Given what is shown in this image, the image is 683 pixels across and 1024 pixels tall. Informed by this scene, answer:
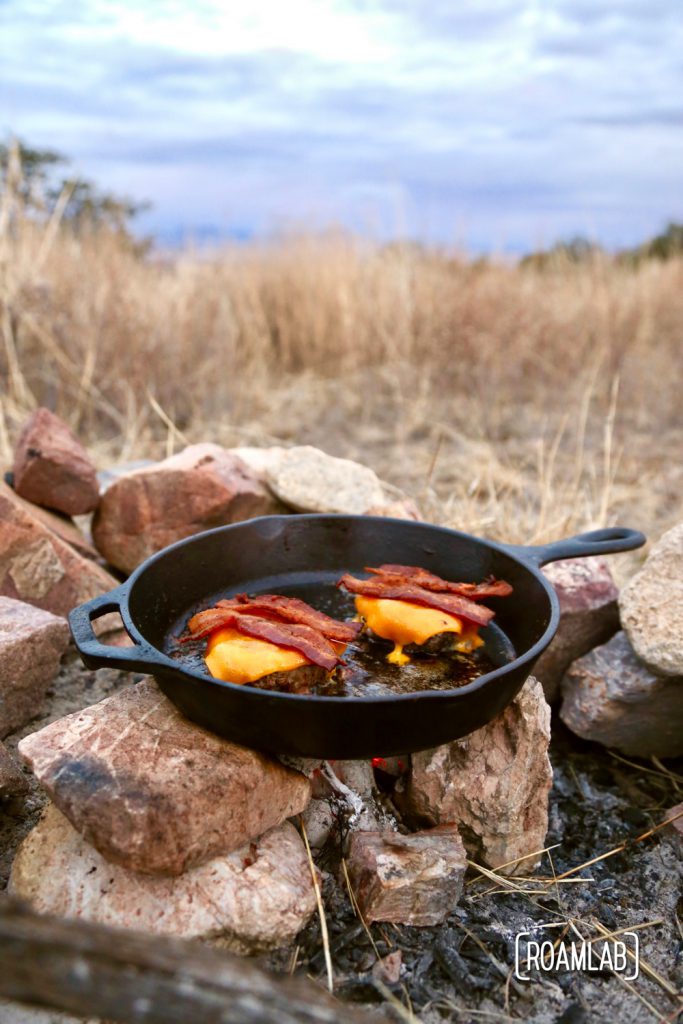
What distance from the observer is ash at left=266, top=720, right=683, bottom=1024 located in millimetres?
2072

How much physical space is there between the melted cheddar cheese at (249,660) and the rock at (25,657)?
2.79 ft

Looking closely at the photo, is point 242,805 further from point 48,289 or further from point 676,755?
point 48,289

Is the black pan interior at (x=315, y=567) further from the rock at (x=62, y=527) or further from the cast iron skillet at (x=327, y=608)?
the rock at (x=62, y=527)

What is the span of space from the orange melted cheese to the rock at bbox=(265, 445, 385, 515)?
1.23 meters

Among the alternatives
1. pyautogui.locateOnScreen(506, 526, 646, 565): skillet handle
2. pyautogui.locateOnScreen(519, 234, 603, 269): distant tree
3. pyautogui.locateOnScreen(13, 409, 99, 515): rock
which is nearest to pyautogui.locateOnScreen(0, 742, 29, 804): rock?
pyautogui.locateOnScreen(13, 409, 99, 515): rock

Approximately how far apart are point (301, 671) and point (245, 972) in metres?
1.05

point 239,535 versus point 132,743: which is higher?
point 239,535

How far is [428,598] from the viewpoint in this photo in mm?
2502

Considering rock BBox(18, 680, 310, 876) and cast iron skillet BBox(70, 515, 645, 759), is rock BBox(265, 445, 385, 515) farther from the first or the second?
rock BBox(18, 680, 310, 876)

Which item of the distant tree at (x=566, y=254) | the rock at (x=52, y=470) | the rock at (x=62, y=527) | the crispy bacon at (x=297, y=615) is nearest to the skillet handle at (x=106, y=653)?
the crispy bacon at (x=297, y=615)

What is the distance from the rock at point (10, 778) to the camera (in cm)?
234

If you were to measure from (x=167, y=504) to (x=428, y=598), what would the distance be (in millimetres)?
1669

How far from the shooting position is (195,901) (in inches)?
81.9

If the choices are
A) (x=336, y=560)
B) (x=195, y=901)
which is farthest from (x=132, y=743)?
(x=336, y=560)
